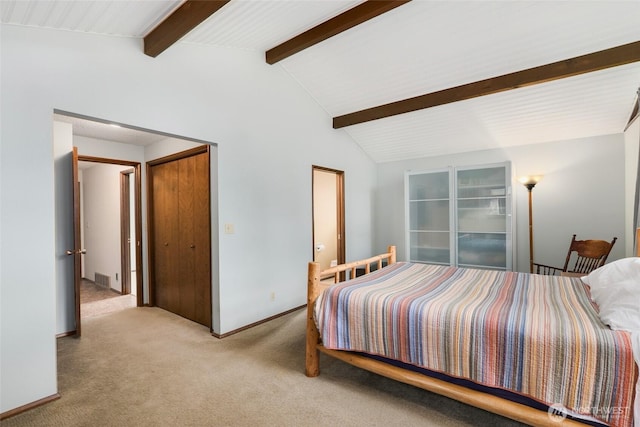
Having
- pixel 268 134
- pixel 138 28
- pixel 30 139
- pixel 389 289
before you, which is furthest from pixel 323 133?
pixel 30 139

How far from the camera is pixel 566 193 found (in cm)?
394

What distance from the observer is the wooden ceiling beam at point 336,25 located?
8.07 ft

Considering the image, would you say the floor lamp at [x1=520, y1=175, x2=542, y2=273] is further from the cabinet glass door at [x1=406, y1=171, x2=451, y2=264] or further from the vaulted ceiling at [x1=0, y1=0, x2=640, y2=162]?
the cabinet glass door at [x1=406, y1=171, x2=451, y2=264]

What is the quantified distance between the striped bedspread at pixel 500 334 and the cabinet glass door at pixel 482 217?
1.86 m

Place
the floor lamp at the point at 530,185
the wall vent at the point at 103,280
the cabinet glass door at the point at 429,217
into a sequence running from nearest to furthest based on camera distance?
the floor lamp at the point at 530,185 → the cabinet glass door at the point at 429,217 → the wall vent at the point at 103,280

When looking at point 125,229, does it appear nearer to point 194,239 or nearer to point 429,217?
point 194,239

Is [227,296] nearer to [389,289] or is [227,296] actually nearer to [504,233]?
[389,289]

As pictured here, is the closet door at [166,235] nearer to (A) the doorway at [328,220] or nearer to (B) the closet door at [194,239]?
(B) the closet door at [194,239]

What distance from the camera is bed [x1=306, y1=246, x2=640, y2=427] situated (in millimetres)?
1327

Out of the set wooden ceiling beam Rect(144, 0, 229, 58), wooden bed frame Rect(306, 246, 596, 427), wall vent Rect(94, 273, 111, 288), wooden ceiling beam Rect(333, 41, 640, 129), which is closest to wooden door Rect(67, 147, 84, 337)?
wooden ceiling beam Rect(144, 0, 229, 58)

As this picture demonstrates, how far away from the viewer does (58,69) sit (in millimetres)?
1984

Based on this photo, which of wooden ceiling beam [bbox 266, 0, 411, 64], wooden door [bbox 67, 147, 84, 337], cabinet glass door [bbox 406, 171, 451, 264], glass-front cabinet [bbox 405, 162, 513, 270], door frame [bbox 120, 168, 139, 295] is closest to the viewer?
wooden ceiling beam [bbox 266, 0, 411, 64]

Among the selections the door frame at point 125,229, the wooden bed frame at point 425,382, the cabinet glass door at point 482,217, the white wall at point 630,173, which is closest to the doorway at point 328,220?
the cabinet glass door at point 482,217

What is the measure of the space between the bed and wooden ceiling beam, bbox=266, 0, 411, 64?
2094 mm
